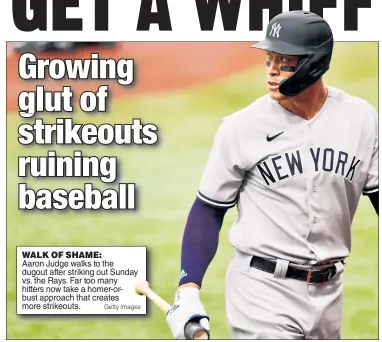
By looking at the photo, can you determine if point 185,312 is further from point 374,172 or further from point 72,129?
point 72,129

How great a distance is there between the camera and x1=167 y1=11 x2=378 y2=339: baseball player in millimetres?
3305

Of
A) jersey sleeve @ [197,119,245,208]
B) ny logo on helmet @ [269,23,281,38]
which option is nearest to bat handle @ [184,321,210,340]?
jersey sleeve @ [197,119,245,208]

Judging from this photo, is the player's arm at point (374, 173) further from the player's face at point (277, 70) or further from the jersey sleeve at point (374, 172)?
the player's face at point (277, 70)

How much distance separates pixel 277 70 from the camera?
11.2ft

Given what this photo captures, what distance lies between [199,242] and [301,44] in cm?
86

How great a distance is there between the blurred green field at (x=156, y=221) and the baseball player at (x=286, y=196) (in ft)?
2.12

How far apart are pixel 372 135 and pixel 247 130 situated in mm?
509

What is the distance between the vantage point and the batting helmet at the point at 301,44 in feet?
11.0

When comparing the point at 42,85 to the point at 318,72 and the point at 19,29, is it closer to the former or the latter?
the point at 19,29

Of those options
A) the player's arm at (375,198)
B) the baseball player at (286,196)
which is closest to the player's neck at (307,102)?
the baseball player at (286,196)

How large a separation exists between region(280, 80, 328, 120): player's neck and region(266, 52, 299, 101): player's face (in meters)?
0.05
